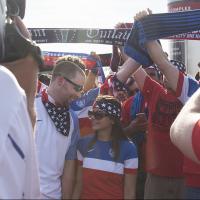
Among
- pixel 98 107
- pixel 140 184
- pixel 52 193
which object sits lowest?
pixel 140 184

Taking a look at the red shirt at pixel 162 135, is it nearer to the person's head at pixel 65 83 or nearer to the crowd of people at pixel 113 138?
the crowd of people at pixel 113 138

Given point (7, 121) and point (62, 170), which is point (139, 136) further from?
point (7, 121)

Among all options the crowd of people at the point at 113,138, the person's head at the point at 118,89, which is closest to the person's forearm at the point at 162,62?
the crowd of people at the point at 113,138

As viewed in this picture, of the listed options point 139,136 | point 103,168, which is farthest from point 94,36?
point 103,168

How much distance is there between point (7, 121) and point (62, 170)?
86.4 inches

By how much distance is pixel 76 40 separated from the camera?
5.76m

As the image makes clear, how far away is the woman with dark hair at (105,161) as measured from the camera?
329cm

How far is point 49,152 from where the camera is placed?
301 centimetres

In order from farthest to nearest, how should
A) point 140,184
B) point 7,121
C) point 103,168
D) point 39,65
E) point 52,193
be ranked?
point 140,184
point 103,168
point 52,193
point 39,65
point 7,121

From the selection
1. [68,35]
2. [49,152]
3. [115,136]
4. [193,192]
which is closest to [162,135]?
[115,136]

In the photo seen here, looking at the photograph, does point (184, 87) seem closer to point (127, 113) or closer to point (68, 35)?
point (127, 113)

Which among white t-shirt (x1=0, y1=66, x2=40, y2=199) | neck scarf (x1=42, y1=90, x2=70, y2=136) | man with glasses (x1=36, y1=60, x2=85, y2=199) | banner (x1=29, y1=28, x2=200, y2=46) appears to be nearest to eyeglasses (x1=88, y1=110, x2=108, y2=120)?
man with glasses (x1=36, y1=60, x2=85, y2=199)

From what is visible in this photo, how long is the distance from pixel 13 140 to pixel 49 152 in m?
2.00

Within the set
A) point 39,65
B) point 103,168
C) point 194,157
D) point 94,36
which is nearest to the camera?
point 194,157
